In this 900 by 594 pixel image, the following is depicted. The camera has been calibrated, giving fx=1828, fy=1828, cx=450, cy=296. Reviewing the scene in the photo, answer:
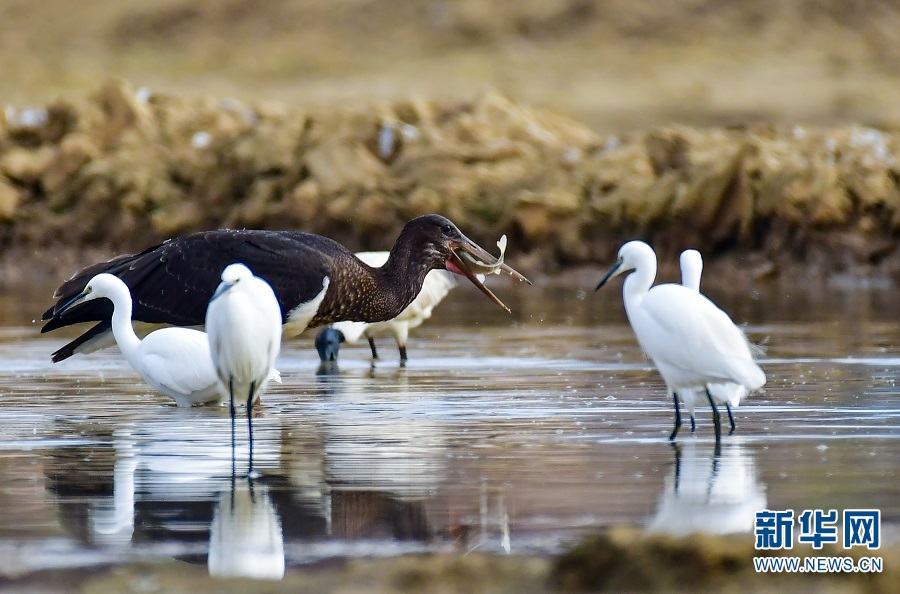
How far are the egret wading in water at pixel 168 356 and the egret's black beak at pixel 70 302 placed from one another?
44mm

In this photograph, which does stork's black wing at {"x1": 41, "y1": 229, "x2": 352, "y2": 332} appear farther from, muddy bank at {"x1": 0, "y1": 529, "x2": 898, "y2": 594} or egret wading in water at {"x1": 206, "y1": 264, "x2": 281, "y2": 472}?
muddy bank at {"x1": 0, "y1": 529, "x2": 898, "y2": 594}

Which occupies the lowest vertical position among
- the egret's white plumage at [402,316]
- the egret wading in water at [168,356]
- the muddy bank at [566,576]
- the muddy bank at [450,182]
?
the muddy bank at [566,576]

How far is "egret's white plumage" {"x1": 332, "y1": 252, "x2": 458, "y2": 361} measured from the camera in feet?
57.3

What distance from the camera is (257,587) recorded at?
6820 millimetres

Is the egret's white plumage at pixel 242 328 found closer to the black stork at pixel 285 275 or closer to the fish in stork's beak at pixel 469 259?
the black stork at pixel 285 275

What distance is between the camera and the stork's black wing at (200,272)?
13.1m

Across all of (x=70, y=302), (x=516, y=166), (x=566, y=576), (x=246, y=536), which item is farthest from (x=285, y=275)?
(x=516, y=166)

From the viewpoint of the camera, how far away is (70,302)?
1340 cm

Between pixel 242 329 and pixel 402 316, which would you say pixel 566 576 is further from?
pixel 402 316

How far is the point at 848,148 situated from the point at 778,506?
28.7 meters

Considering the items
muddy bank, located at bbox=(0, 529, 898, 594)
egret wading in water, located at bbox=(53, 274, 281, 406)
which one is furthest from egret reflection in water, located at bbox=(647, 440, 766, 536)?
egret wading in water, located at bbox=(53, 274, 281, 406)

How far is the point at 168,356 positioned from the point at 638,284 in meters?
3.34

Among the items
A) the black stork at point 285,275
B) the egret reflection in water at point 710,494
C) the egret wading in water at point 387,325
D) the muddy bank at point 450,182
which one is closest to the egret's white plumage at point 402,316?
the egret wading in water at point 387,325

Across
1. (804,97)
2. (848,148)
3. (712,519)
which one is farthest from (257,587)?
(804,97)
